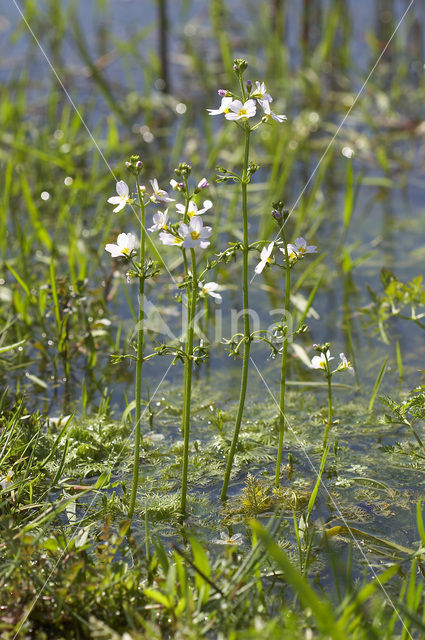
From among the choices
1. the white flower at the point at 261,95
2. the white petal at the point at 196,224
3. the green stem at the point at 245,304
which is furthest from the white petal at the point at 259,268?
the white flower at the point at 261,95

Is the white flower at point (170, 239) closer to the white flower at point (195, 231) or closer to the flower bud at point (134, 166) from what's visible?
the white flower at point (195, 231)

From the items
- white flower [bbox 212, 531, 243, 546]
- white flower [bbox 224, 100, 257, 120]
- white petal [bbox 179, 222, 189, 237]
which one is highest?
white flower [bbox 224, 100, 257, 120]

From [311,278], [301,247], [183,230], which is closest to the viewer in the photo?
[183,230]

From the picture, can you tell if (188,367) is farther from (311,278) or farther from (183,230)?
(311,278)

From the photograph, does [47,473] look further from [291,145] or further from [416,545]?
[291,145]

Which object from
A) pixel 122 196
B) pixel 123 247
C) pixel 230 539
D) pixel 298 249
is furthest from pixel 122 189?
pixel 230 539

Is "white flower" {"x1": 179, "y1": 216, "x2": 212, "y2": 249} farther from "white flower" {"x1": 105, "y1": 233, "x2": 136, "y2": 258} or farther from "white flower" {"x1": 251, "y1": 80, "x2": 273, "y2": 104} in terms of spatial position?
"white flower" {"x1": 251, "y1": 80, "x2": 273, "y2": 104}

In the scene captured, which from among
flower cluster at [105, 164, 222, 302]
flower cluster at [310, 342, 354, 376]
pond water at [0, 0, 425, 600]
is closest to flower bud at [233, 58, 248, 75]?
flower cluster at [105, 164, 222, 302]
